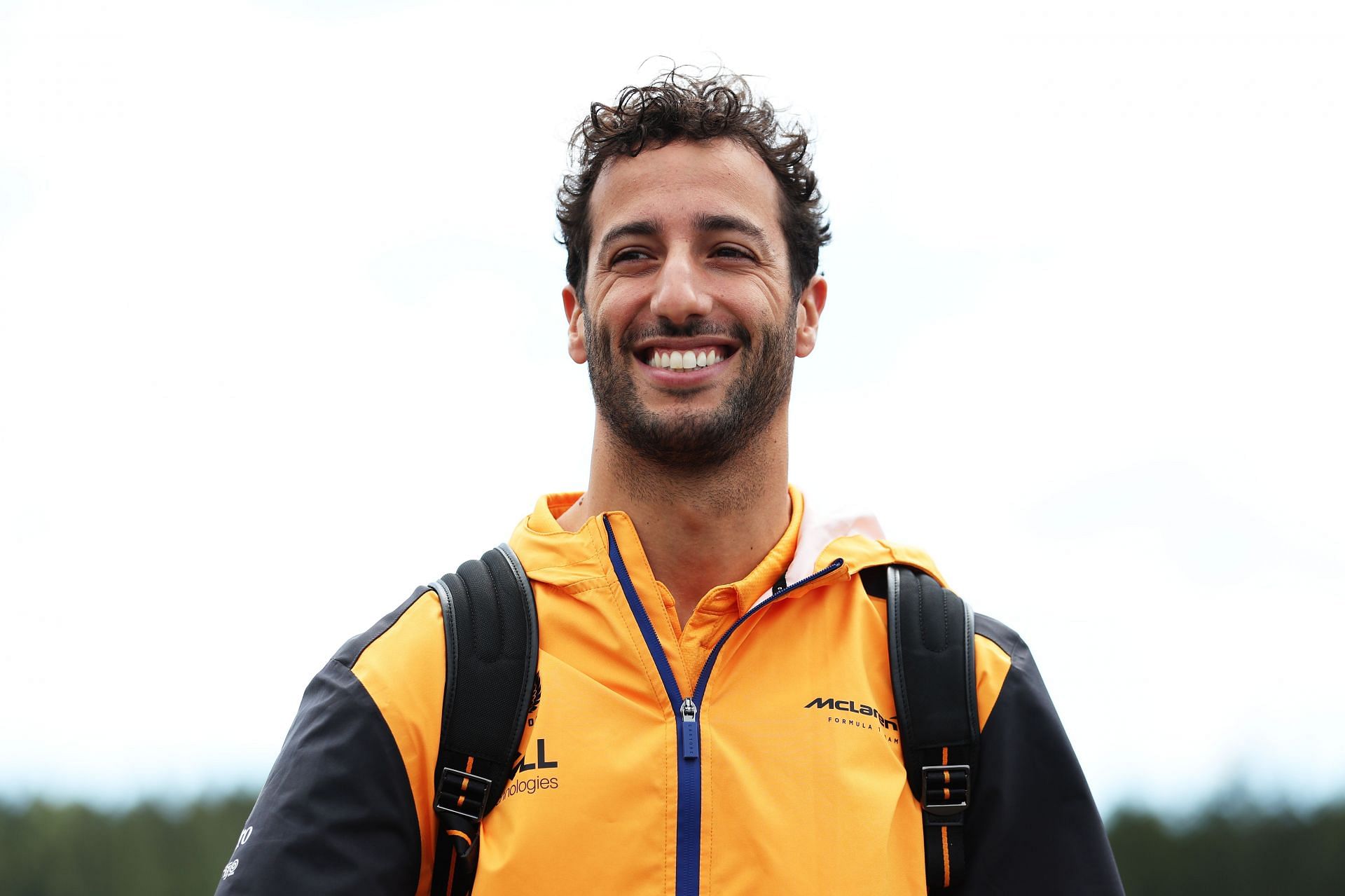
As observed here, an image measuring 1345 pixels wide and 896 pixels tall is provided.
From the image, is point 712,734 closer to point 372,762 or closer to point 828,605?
point 828,605

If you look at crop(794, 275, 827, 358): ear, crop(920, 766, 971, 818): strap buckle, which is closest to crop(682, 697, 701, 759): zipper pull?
crop(920, 766, 971, 818): strap buckle

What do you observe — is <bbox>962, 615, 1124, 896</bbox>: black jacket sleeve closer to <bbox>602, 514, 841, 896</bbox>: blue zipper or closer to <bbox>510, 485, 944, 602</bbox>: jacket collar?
<bbox>510, 485, 944, 602</bbox>: jacket collar

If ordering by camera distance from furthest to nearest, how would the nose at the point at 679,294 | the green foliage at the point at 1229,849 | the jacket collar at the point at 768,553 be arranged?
1. the green foliage at the point at 1229,849
2. the nose at the point at 679,294
3. the jacket collar at the point at 768,553

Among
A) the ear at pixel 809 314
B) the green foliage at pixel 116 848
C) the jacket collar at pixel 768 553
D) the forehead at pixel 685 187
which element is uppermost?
the forehead at pixel 685 187

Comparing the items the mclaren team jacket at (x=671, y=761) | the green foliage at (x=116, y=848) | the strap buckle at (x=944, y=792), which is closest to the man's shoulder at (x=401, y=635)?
the mclaren team jacket at (x=671, y=761)

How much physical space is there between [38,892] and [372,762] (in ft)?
122

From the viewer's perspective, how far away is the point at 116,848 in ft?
117

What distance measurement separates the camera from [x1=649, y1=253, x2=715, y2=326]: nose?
164 inches

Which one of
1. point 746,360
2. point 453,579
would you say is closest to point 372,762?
point 453,579

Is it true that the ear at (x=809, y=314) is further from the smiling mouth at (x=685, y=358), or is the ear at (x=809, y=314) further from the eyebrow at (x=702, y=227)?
the smiling mouth at (x=685, y=358)

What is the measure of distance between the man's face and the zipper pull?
2.80ft

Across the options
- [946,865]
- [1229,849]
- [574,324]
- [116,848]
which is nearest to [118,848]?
[116,848]

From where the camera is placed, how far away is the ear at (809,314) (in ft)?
15.7

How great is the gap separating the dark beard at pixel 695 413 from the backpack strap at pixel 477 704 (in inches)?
24.3
